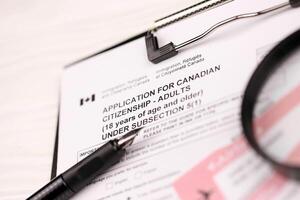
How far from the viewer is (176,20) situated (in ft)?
2.03

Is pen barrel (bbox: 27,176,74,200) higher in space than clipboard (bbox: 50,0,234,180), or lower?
lower

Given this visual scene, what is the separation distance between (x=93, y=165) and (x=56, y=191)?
5 cm

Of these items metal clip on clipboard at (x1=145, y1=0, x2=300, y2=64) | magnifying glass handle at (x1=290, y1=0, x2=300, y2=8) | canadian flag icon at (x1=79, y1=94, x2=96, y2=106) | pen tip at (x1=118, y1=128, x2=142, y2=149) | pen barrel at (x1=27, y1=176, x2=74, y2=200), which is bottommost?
pen barrel at (x1=27, y1=176, x2=74, y2=200)

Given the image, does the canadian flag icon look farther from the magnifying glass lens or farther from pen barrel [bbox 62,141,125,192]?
the magnifying glass lens

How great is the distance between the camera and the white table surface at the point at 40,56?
2.08 ft

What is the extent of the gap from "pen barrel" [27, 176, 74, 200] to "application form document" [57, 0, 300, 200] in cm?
2

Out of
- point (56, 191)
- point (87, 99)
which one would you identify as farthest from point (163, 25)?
point (56, 191)

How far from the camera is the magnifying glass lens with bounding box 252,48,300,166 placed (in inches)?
16.6

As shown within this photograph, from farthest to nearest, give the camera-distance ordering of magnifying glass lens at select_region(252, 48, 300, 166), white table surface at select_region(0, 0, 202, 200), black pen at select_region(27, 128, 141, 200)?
white table surface at select_region(0, 0, 202, 200)
black pen at select_region(27, 128, 141, 200)
magnifying glass lens at select_region(252, 48, 300, 166)

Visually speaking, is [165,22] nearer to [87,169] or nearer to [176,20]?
[176,20]

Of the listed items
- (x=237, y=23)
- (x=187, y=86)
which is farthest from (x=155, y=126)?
(x=237, y=23)

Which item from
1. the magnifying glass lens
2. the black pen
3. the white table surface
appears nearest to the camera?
the magnifying glass lens

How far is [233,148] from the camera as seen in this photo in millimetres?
466

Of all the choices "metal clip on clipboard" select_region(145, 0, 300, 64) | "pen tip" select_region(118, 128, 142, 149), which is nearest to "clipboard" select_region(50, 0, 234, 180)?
"metal clip on clipboard" select_region(145, 0, 300, 64)
